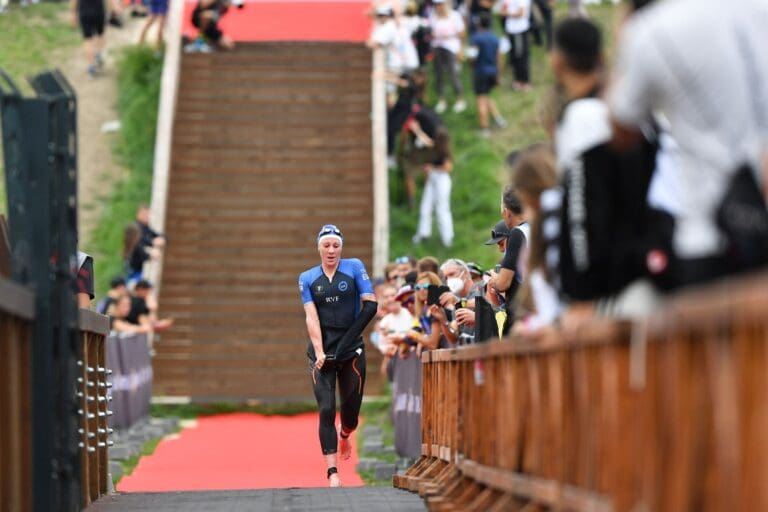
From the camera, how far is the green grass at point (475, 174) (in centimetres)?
Result: 3195

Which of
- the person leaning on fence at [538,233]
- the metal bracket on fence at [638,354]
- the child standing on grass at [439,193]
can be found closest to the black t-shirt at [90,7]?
the child standing on grass at [439,193]

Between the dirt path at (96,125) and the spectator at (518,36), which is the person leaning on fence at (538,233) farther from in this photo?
the spectator at (518,36)

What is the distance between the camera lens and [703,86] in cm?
635

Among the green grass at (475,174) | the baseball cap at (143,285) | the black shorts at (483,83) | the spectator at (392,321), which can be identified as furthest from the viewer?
the black shorts at (483,83)

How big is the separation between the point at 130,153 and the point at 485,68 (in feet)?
22.7

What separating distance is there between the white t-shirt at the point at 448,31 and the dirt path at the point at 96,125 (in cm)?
632

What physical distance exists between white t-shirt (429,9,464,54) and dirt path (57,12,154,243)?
6319mm

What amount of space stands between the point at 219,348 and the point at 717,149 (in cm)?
2334

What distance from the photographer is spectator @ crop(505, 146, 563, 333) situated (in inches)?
324

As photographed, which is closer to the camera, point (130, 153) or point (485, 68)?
point (485, 68)

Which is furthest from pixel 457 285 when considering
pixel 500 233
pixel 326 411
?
pixel 500 233

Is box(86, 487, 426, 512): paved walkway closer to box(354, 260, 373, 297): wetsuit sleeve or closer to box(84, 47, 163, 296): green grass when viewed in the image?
box(354, 260, 373, 297): wetsuit sleeve

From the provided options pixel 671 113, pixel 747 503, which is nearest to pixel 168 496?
pixel 671 113

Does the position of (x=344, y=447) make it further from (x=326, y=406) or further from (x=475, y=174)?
(x=475, y=174)
